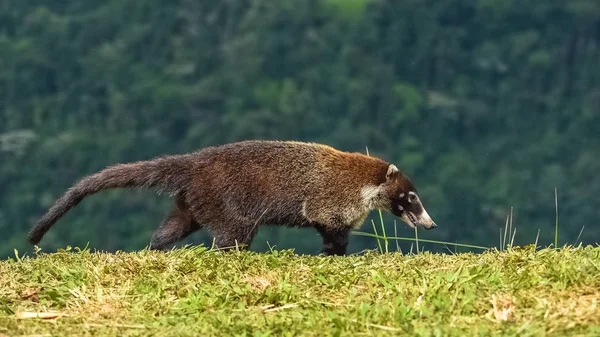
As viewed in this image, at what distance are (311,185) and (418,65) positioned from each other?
6356 cm

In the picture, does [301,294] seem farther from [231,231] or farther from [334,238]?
[334,238]

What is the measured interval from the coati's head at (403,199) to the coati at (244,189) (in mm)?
303

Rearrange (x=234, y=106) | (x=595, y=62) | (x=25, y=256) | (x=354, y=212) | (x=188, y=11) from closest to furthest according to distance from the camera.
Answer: (x=25, y=256)
(x=354, y=212)
(x=234, y=106)
(x=595, y=62)
(x=188, y=11)

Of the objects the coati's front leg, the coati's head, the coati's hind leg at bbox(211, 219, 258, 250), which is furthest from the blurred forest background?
the coati's hind leg at bbox(211, 219, 258, 250)

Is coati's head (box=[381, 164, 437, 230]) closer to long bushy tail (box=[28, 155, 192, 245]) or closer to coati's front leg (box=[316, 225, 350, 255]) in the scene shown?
coati's front leg (box=[316, 225, 350, 255])

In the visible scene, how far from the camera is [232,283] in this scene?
18.8 ft

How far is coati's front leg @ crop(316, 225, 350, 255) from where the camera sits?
8.92m

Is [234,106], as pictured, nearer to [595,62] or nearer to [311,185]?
[595,62]

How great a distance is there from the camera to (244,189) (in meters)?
8.62

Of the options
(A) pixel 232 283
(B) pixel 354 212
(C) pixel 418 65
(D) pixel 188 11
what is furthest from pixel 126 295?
(D) pixel 188 11

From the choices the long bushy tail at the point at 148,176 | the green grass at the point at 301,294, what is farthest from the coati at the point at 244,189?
the green grass at the point at 301,294

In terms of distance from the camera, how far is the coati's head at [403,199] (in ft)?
30.4

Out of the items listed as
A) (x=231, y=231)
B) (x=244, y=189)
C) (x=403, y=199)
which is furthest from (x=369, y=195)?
(x=231, y=231)

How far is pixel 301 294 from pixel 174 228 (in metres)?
3.31
